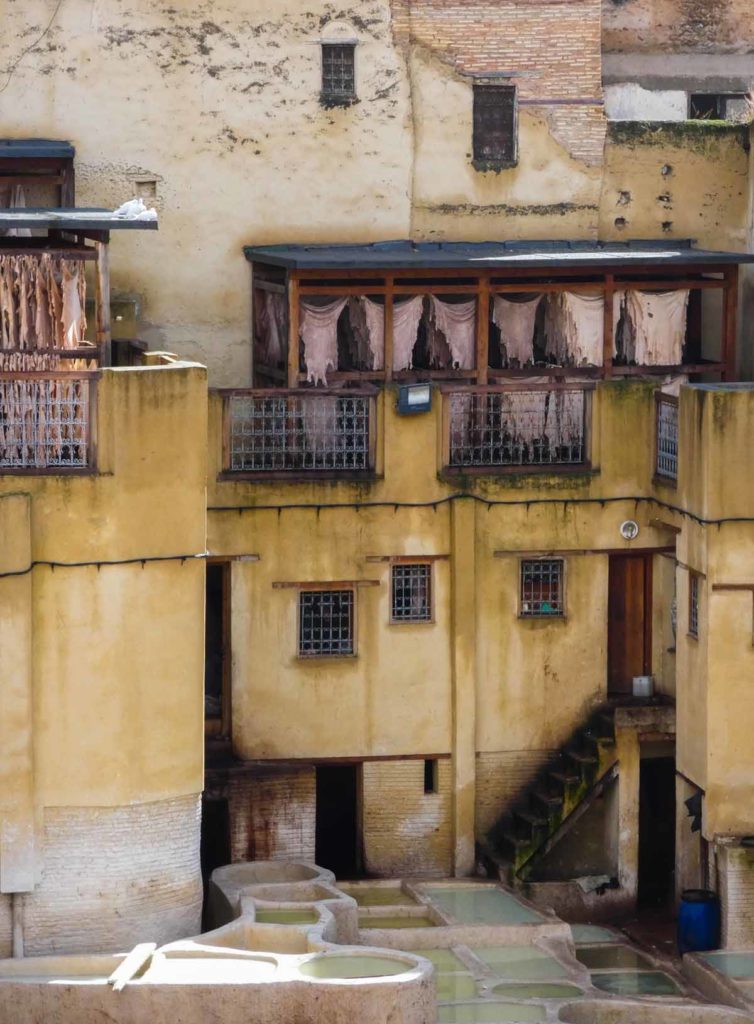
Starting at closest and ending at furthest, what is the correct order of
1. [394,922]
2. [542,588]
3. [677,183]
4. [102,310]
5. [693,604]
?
[102,310] < [394,922] < [693,604] < [542,588] < [677,183]

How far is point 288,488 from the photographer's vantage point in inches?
1522

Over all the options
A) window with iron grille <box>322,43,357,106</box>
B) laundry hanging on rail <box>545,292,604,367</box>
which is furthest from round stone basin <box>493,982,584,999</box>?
window with iron grille <box>322,43,357,106</box>

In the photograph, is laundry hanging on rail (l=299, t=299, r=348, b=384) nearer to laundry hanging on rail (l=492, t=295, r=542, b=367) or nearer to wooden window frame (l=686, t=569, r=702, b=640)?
laundry hanging on rail (l=492, t=295, r=542, b=367)

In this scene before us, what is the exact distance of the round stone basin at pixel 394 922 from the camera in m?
37.1

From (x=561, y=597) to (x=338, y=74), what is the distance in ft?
24.7

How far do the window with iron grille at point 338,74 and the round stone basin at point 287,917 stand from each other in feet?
36.9

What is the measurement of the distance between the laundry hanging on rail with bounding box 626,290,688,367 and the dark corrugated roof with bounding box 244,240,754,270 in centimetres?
60

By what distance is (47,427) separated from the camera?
34438 mm

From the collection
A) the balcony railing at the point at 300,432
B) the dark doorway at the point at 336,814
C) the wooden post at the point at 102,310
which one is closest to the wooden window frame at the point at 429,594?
the balcony railing at the point at 300,432

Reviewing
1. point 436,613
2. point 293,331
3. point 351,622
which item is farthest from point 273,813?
point 293,331

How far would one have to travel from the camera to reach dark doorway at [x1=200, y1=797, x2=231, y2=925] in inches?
1540

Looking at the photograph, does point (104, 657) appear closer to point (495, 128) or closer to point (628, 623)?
point (628, 623)

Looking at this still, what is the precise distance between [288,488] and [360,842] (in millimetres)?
4670

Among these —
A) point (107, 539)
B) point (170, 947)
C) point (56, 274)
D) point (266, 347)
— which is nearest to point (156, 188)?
point (266, 347)
